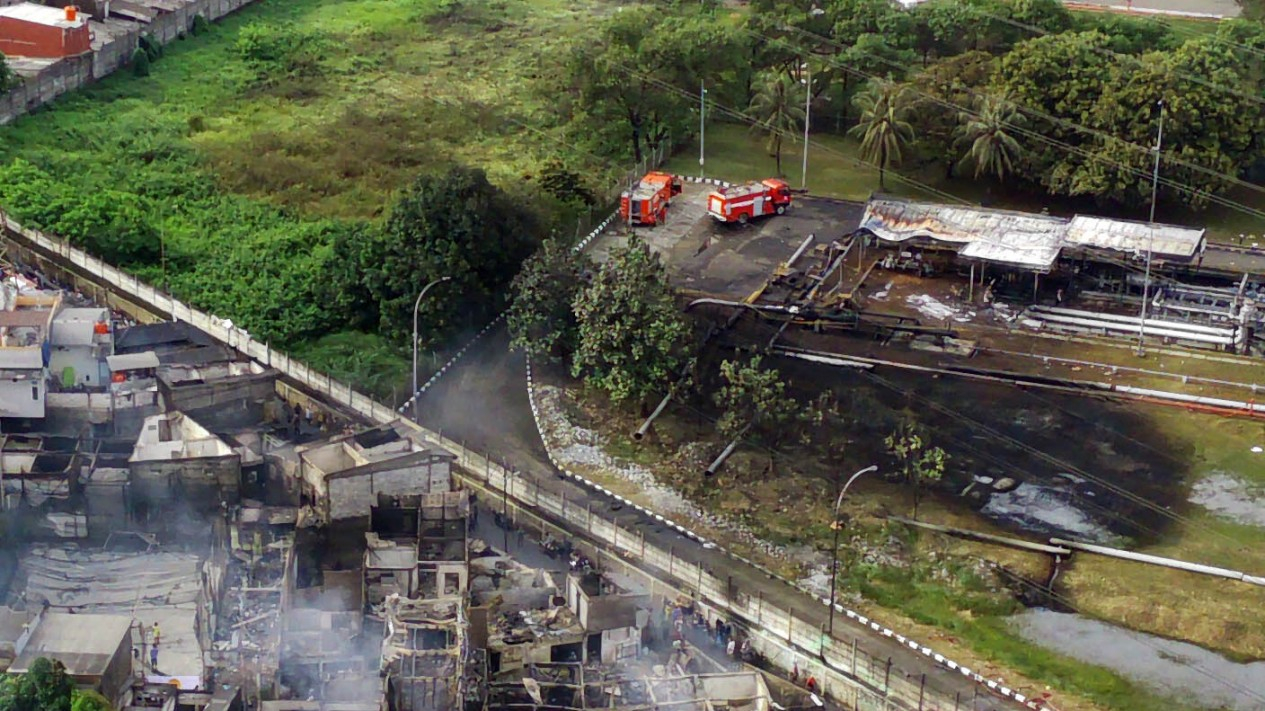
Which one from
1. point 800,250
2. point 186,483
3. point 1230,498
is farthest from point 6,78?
point 1230,498

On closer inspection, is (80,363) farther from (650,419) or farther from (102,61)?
(102,61)

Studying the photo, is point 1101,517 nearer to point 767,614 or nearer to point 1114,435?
point 1114,435

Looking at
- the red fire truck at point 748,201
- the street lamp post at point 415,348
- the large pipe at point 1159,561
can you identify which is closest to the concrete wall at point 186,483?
the street lamp post at point 415,348

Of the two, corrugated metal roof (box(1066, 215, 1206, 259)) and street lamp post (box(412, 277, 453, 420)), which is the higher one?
corrugated metal roof (box(1066, 215, 1206, 259))

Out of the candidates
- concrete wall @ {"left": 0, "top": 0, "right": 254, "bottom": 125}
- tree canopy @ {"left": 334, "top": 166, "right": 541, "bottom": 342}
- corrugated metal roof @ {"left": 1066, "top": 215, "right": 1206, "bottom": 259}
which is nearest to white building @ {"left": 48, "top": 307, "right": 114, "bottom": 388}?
tree canopy @ {"left": 334, "top": 166, "right": 541, "bottom": 342}

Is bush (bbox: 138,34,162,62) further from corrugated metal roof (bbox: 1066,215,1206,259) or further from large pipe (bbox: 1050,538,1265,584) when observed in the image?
large pipe (bbox: 1050,538,1265,584)

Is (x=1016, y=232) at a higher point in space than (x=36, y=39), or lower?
lower
